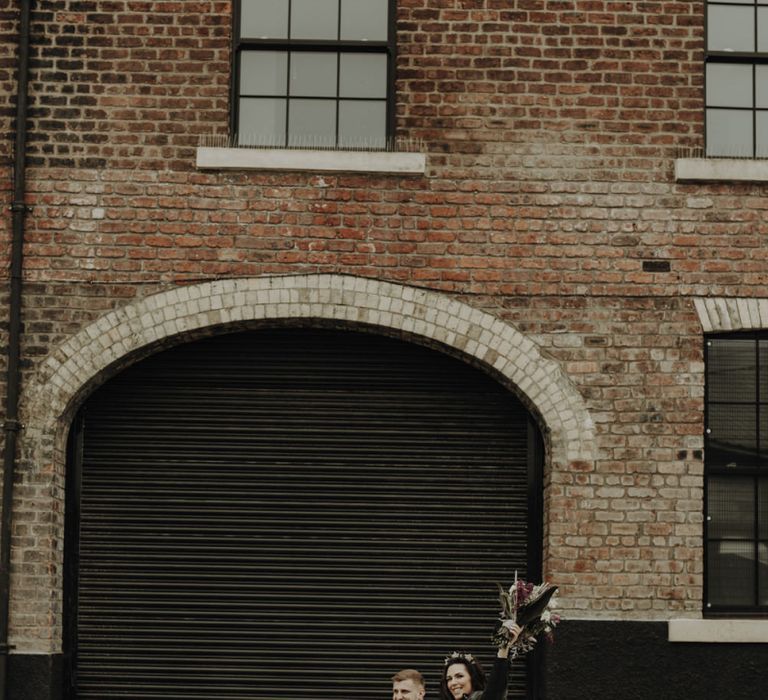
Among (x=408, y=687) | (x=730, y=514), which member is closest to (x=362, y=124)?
(x=730, y=514)

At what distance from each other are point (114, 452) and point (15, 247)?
65.5 inches

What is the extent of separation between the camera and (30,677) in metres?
10.5

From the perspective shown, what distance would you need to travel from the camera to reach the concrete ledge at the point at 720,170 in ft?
35.7

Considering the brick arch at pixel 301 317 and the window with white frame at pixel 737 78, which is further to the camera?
the window with white frame at pixel 737 78

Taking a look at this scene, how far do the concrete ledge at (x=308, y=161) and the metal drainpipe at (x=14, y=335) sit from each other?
4.23 ft

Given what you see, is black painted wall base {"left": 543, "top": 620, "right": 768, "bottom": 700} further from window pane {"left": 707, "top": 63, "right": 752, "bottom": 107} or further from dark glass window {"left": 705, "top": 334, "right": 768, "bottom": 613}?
window pane {"left": 707, "top": 63, "right": 752, "bottom": 107}

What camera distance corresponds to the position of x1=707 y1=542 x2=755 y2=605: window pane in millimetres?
10805

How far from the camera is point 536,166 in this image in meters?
11.0

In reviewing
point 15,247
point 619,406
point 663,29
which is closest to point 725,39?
point 663,29

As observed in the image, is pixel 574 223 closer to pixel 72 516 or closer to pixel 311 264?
pixel 311 264

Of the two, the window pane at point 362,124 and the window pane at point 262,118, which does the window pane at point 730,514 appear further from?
the window pane at point 262,118

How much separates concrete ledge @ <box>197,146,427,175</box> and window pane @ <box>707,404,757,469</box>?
280cm

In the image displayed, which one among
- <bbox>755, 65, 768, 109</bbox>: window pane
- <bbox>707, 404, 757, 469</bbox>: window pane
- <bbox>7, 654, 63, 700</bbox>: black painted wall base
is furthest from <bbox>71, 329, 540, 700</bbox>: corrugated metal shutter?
<bbox>755, 65, 768, 109</bbox>: window pane

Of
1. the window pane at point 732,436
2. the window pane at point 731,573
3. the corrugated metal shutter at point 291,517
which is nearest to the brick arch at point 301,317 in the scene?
the corrugated metal shutter at point 291,517
